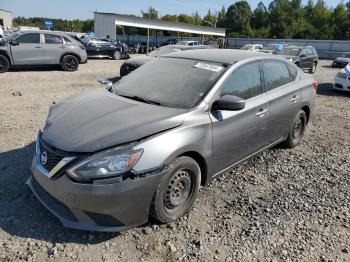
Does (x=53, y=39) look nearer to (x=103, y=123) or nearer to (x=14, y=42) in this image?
(x=14, y=42)

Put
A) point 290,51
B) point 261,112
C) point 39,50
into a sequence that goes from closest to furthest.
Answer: point 261,112, point 39,50, point 290,51

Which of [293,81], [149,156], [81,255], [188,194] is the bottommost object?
[81,255]

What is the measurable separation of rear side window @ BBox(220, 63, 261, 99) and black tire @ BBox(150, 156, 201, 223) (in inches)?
37.3

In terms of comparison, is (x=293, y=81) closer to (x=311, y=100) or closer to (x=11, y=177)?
(x=311, y=100)

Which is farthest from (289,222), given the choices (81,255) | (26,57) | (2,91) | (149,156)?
(26,57)

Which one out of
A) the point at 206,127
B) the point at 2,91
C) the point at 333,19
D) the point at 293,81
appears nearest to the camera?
the point at 206,127

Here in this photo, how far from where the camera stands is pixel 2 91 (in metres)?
9.06

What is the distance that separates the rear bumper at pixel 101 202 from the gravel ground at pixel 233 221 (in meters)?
0.26

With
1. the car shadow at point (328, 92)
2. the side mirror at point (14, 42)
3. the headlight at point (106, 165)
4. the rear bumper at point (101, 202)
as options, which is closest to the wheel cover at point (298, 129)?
the rear bumper at point (101, 202)

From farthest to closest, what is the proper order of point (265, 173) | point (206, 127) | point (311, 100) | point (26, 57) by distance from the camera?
point (26, 57), point (311, 100), point (265, 173), point (206, 127)

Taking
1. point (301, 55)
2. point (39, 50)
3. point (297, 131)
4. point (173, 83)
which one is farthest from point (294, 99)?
point (301, 55)

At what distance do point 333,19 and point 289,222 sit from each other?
79440mm

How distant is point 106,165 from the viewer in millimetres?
2771

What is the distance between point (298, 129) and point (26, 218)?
14.0 feet
